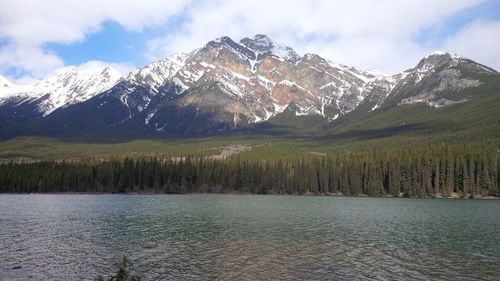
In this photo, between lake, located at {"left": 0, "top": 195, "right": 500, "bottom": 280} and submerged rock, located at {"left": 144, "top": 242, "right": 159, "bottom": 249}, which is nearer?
lake, located at {"left": 0, "top": 195, "right": 500, "bottom": 280}

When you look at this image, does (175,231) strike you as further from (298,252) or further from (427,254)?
(427,254)

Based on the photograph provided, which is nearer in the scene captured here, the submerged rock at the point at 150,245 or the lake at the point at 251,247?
the lake at the point at 251,247

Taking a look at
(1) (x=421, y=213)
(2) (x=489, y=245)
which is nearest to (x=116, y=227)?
(2) (x=489, y=245)

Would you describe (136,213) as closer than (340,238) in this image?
No

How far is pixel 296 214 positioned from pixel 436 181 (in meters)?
99.9

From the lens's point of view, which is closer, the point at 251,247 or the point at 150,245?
the point at 150,245

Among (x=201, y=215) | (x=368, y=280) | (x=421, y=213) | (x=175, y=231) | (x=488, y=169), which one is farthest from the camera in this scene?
(x=488, y=169)

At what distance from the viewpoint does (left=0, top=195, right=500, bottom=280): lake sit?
45.0 meters

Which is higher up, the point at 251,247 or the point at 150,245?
the point at 150,245

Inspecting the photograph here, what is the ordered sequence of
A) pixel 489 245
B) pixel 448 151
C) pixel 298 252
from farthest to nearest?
pixel 448 151
pixel 489 245
pixel 298 252

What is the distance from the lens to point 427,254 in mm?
55125

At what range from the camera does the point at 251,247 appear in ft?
190

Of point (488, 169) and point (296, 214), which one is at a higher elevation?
point (488, 169)

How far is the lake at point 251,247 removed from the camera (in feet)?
148
